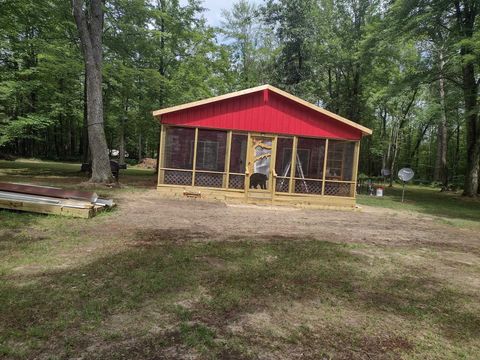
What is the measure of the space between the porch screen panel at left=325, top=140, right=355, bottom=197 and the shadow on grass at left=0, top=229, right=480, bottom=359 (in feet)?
22.0

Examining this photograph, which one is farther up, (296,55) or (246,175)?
(296,55)

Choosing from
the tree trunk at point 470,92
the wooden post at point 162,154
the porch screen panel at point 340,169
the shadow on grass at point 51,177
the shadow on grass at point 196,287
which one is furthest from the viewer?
the tree trunk at point 470,92

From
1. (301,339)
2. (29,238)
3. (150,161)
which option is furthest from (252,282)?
(150,161)

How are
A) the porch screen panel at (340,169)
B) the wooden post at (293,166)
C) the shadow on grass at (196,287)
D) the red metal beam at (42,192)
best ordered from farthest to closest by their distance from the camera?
the porch screen panel at (340,169), the wooden post at (293,166), the red metal beam at (42,192), the shadow on grass at (196,287)

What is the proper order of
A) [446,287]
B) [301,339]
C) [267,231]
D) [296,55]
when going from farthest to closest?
[296,55] → [267,231] → [446,287] → [301,339]

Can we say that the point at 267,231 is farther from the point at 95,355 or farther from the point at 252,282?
the point at 95,355

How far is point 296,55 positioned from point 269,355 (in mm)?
21421

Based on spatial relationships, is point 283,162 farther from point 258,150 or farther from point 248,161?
point 248,161

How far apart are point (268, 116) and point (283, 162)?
166 centimetres

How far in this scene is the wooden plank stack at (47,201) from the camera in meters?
6.79

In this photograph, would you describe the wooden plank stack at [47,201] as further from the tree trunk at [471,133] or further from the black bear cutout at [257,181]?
the tree trunk at [471,133]

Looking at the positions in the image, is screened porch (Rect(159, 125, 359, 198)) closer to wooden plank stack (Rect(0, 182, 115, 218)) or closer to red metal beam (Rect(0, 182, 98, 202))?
red metal beam (Rect(0, 182, 98, 202))

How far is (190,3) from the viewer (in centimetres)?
2108

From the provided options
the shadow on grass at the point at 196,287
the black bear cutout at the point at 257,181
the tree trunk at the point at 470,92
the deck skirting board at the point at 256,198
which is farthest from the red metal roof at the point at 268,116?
the tree trunk at the point at 470,92
